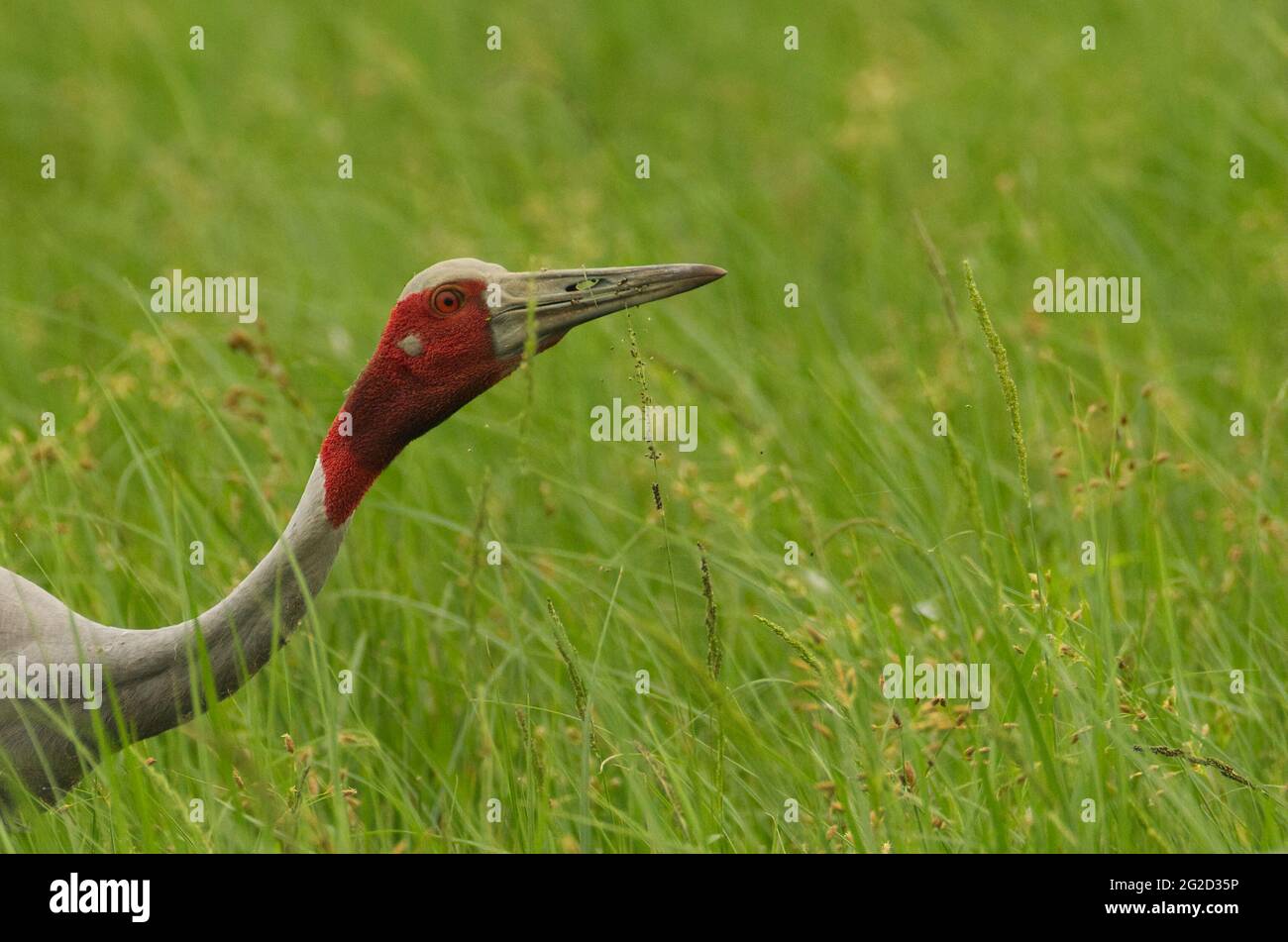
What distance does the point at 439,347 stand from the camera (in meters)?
3.60

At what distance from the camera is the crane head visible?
3.60 meters

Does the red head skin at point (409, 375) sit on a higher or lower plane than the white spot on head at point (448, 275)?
lower

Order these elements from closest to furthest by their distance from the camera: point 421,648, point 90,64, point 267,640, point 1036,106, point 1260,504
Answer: point 267,640
point 1260,504
point 421,648
point 1036,106
point 90,64

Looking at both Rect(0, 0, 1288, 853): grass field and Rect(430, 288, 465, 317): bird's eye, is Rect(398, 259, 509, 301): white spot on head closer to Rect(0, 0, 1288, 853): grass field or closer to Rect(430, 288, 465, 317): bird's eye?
Rect(430, 288, 465, 317): bird's eye

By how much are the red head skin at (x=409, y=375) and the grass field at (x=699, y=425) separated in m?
0.26

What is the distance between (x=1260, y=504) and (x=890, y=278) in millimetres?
3133

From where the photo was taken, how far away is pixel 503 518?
18.2ft

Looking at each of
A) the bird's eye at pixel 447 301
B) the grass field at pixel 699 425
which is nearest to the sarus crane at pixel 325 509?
the bird's eye at pixel 447 301

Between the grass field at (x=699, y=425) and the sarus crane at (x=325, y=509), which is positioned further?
the grass field at (x=699, y=425)

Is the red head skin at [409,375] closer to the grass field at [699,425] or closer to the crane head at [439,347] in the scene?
the crane head at [439,347]

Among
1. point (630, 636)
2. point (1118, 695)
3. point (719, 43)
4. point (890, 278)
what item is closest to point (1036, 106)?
point (890, 278)

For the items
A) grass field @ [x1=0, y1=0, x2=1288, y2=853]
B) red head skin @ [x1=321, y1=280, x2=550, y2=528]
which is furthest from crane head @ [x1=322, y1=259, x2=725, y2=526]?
grass field @ [x1=0, y1=0, x2=1288, y2=853]

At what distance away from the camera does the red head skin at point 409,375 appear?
360 centimetres

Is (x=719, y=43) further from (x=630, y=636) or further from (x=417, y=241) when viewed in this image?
(x=630, y=636)
